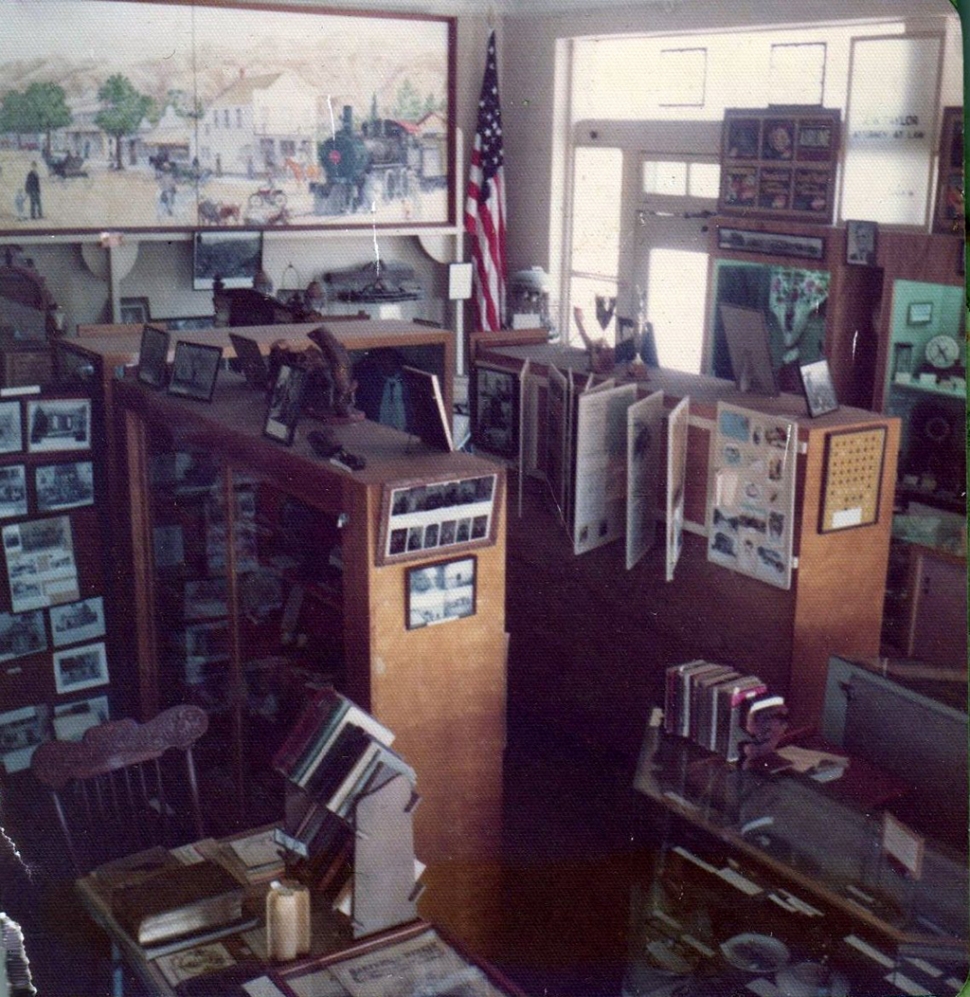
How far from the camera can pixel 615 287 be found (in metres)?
8.45

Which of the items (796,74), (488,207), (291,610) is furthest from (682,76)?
(291,610)

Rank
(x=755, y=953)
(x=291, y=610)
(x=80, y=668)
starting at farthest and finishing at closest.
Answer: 1. (x=80, y=668)
2. (x=291, y=610)
3. (x=755, y=953)

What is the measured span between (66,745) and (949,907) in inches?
80.2

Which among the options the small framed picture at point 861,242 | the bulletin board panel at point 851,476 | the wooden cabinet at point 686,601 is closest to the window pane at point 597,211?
the small framed picture at point 861,242

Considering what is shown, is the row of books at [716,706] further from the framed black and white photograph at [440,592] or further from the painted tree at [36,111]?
the painted tree at [36,111]

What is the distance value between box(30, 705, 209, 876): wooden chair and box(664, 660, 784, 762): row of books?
1.20 meters

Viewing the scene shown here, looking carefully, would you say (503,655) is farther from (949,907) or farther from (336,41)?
(336,41)

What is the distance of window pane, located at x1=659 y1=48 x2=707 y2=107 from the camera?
7.46m

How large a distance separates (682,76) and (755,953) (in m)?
6.18

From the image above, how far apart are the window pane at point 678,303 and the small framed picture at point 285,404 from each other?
461 cm

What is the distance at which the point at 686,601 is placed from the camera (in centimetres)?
379

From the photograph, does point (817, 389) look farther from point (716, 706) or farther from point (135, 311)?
point (135, 311)

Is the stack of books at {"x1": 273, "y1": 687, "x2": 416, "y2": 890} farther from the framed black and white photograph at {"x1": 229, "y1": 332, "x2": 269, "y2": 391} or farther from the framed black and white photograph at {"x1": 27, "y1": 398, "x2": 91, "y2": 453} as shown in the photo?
the framed black and white photograph at {"x1": 27, "y1": 398, "x2": 91, "y2": 453}

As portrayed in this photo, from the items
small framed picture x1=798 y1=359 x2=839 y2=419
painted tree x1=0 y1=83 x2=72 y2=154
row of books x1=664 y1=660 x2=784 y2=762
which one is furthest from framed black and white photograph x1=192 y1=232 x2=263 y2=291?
row of books x1=664 y1=660 x2=784 y2=762
